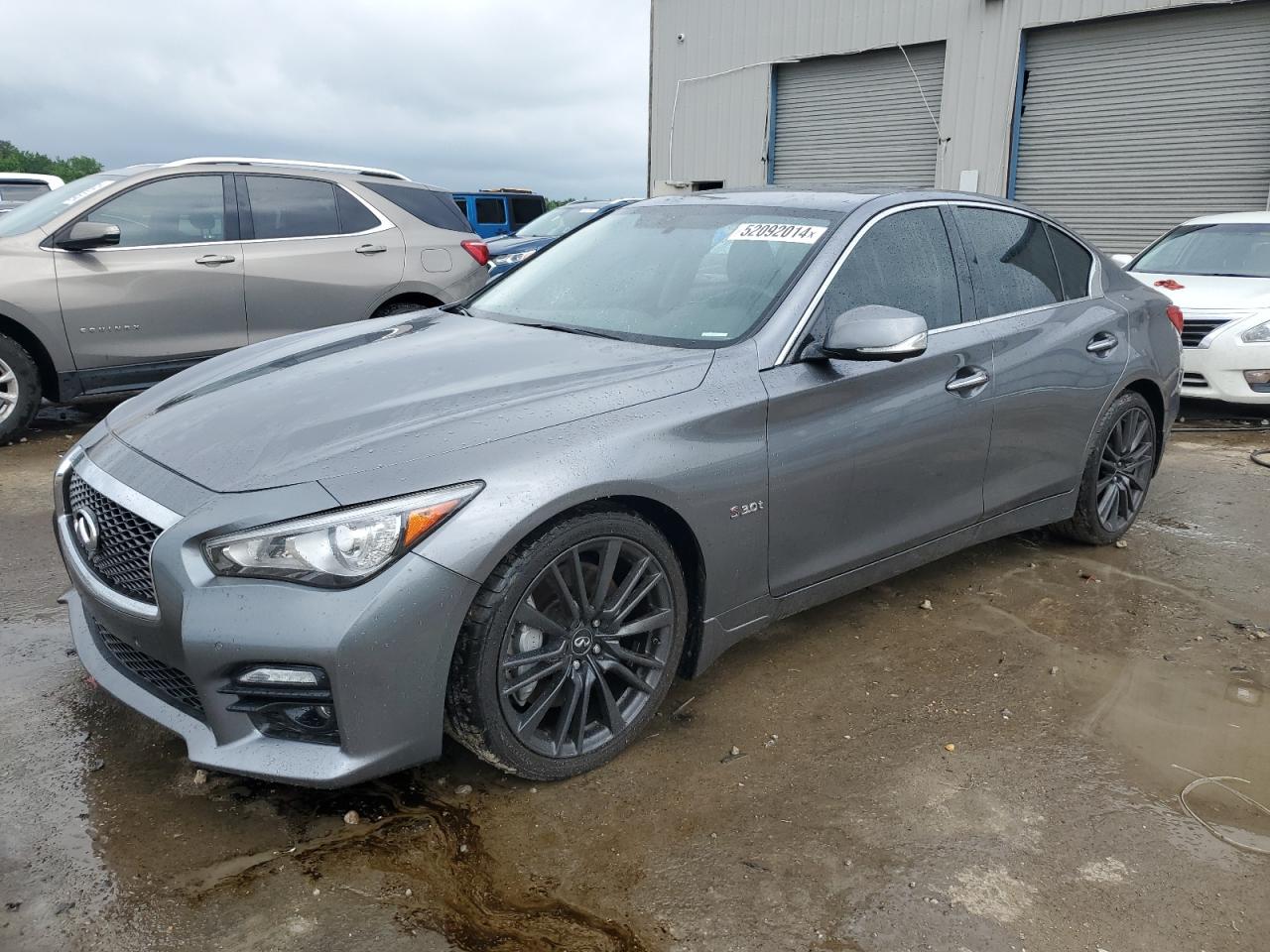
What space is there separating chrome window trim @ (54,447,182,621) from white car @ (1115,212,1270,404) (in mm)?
7088

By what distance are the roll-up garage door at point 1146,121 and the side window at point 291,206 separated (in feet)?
34.9

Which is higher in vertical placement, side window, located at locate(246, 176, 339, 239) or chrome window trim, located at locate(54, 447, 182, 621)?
side window, located at locate(246, 176, 339, 239)

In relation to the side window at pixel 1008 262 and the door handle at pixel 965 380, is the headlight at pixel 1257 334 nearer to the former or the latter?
the side window at pixel 1008 262

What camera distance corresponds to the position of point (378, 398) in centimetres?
273

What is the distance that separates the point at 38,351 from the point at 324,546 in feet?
16.7

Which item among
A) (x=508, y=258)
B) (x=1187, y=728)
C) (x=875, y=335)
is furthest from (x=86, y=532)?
(x=508, y=258)

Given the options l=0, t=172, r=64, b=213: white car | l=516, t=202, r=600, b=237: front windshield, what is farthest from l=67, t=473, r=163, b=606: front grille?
l=516, t=202, r=600, b=237: front windshield

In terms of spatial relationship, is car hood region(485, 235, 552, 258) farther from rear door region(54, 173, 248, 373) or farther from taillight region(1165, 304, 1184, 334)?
taillight region(1165, 304, 1184, 334)

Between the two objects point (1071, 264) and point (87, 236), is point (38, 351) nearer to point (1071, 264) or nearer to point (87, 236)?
point (87, 236)

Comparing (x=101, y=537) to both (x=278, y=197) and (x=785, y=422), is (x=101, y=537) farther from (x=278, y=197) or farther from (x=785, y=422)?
(x=278, y=197)

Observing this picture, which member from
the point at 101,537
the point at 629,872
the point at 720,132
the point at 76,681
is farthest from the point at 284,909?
the point at 720,132

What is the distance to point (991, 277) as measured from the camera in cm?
387

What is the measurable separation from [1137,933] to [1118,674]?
1405mm

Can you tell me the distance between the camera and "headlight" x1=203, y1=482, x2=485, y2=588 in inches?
88.4
